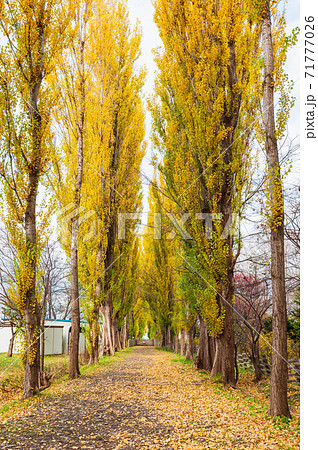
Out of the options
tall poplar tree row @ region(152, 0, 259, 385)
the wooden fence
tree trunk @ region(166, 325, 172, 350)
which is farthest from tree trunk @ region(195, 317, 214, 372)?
tree trunk @ region(166, 325, 172, 350)

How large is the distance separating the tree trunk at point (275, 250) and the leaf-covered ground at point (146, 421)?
532 millimetres

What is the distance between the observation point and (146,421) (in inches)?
226

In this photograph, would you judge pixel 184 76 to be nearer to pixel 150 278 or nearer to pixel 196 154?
pixel 196 154

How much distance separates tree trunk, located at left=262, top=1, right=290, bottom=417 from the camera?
231 inches

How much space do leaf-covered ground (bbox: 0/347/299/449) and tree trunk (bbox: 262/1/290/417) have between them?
532mm

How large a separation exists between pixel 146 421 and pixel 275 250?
11.6 ft

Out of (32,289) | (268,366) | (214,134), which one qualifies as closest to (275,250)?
(214,134)

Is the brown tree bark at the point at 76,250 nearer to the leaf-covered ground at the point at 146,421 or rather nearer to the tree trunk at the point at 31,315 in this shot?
the leaf-covered ground at the point at 146,421

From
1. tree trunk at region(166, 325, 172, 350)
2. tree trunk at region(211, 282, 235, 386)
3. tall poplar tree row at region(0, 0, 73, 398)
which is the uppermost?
tall poplar tree row at region(0, 0, 73, 398)

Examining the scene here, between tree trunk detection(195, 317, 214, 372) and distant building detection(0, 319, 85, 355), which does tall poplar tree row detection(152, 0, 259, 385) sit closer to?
tree trunk detection(195, 317, 214, 372)

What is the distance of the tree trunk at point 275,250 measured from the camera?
19.3 feet

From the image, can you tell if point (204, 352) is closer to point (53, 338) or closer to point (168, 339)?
point (53, 338)

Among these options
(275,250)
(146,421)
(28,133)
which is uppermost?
(28,133)

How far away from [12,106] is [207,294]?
255 inches
